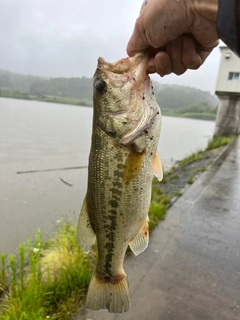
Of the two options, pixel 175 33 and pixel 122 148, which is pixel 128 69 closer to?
pixel 175 33

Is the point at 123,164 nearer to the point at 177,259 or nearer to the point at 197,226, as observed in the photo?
the point at 177,259

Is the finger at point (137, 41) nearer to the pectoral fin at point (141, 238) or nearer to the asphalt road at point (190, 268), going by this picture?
the pectoral fin at point (141, 238)

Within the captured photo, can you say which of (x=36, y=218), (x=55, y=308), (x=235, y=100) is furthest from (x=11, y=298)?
(x=235, y=100)

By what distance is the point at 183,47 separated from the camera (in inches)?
89.0

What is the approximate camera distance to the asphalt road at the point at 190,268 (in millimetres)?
3660

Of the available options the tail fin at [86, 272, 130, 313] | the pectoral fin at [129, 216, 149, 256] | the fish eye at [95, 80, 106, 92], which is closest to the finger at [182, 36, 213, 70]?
A: the fish eye at [95, 80, 106, 92]

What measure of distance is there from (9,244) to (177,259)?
3956 millimetres

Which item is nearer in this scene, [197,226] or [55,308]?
[55,308]

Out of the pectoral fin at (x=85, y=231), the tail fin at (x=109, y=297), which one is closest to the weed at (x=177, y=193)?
the tail fin at (x=109, y=297)

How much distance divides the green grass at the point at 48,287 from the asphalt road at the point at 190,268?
0.92 feet

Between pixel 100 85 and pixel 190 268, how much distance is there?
10.6ft

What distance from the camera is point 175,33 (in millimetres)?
2076

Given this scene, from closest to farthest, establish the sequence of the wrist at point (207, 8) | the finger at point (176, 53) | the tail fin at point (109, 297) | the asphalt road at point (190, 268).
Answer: the wrist at point (207, 8) < the finger at point (176, 53) < the tail fin at point (109, 297) < the asphalt road at point (190, 268)

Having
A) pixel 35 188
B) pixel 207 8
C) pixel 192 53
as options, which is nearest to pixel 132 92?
pixel 192 53
